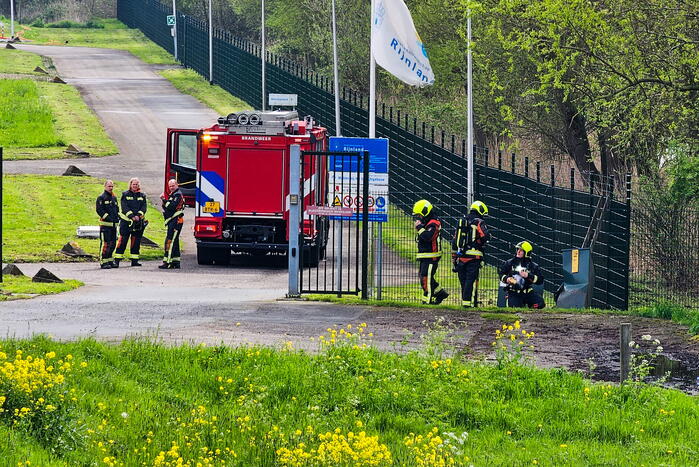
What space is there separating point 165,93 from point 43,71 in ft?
27.3

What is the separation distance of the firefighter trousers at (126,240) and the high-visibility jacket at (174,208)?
0.73m

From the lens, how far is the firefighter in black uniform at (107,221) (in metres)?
23.8

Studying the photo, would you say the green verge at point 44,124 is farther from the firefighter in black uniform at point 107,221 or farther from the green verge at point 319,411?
the green verge at point 319,411

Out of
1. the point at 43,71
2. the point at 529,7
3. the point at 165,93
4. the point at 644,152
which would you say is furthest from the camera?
the point at 43,71

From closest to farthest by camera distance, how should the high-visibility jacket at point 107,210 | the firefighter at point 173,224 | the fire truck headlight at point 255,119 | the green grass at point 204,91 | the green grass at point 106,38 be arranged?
the high-visibility jacket at point 107,210 < the firefighter at point 173,224 < the fire truck headlight at point 255,119 < the green grass at point 204,91 < the green grass at point 106,38

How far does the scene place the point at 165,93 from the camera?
5800 centimetres

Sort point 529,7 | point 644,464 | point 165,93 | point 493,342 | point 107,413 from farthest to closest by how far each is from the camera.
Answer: point 165,93, point 529,7, point 493,342, point 107,413, point 644,464

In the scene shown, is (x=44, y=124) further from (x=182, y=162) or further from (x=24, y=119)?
(x=182, y=162)

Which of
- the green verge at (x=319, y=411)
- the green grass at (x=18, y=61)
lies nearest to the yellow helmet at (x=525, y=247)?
the green verge at (x=319, y=411)

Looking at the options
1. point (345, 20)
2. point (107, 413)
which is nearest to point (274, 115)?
point (107, 413)

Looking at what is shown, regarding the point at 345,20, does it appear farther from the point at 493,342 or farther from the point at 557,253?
the point at 493,342

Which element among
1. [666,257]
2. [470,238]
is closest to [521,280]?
[470,238]

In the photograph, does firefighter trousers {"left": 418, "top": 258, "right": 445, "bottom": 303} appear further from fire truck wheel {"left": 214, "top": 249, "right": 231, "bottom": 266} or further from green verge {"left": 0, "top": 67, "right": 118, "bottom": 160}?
green verge {"left": 0, "top": 67, "right": 118, "bottom": 160}

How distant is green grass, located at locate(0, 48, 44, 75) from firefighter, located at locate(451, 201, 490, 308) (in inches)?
1834
